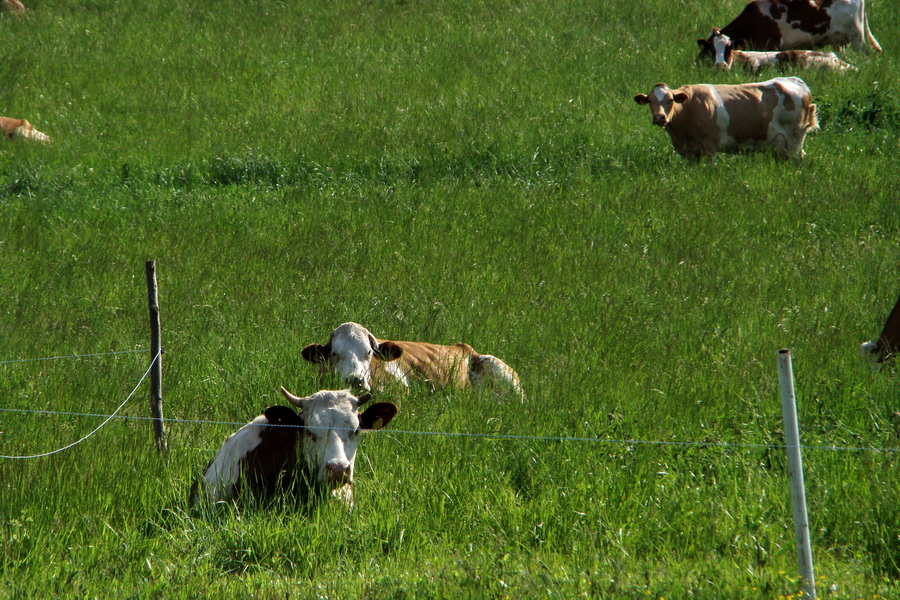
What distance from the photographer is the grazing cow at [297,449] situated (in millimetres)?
5469

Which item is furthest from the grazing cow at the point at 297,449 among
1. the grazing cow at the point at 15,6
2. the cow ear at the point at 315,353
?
the grazing cow at the point at 15,6

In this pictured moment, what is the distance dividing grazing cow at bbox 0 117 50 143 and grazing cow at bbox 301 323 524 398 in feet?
38.1

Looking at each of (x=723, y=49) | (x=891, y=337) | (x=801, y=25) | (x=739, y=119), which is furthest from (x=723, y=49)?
(x=891, y=337)

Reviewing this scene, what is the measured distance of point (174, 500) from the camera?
5559mm

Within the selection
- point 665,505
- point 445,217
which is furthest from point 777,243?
point 665,505

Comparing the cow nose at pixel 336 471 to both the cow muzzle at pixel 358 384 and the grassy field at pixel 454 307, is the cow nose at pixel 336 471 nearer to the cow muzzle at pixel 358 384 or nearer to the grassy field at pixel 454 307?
the grassy field at pixel 454 307

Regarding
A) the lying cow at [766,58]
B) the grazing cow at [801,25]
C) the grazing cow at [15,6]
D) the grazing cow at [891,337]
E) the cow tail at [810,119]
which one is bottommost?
the grazing cow at [891,337]

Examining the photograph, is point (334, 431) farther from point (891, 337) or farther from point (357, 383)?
point (891, 337)

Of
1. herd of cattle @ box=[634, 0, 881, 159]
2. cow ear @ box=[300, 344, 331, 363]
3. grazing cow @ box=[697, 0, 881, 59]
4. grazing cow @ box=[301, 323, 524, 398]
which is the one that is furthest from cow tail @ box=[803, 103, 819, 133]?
cow ear @ box=[300, 344, 331, 363]

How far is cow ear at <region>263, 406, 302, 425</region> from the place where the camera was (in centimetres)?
559

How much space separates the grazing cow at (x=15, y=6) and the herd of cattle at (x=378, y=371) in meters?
16.8

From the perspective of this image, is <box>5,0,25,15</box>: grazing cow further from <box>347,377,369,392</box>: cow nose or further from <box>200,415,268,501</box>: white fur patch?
<box>200,415,268,501</box>: white fur patch

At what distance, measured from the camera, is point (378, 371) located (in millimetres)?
7582

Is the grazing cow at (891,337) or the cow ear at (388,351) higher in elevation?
the grazing cow at (891,337)
